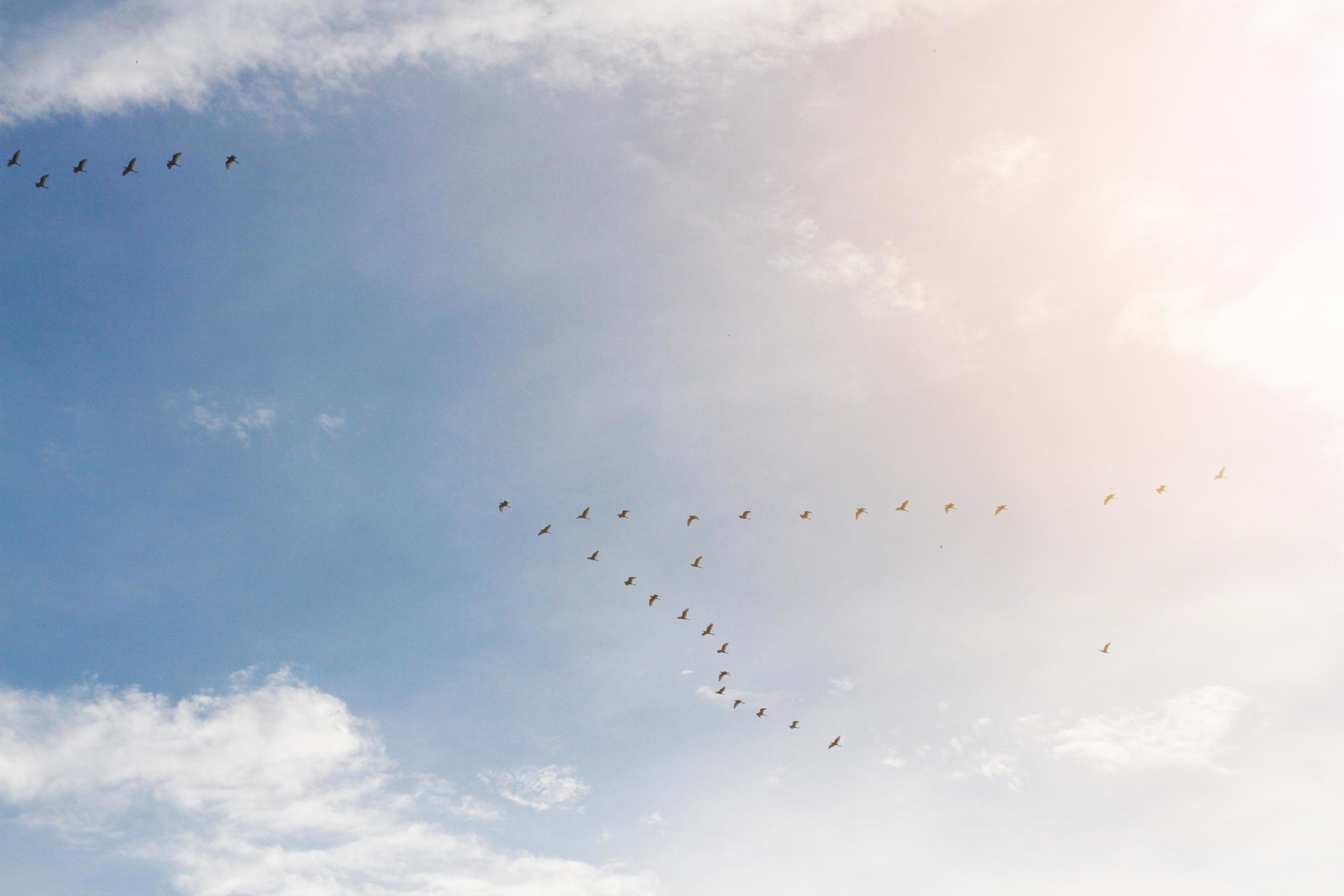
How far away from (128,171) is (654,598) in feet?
213

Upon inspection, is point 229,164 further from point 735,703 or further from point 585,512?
point 735,703

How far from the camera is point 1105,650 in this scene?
104562 millimetres

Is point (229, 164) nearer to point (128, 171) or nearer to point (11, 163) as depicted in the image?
point (128, 171)

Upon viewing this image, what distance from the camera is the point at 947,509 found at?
9838 centimetres

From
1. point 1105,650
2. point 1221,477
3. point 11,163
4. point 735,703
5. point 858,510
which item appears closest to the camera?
point 11,163

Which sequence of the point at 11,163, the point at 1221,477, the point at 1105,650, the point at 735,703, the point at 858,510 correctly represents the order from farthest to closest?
the point at 735,703, the point at 1105,650, the point at 858,510, the point at 1221,477, the point at 11,163

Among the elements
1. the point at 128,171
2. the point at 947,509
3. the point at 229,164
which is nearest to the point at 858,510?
the point at 947,509

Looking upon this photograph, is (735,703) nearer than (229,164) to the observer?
No

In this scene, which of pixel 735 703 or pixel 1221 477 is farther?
pixel 735 703

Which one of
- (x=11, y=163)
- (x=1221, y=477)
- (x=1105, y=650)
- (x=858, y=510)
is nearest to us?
(x=11, y=163)

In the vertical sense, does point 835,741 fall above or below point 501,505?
below

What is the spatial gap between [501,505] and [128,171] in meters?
46.3

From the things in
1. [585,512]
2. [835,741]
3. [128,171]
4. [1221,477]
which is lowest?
[835,741]

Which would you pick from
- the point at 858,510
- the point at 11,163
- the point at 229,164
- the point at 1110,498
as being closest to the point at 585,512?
the point at 858,510
